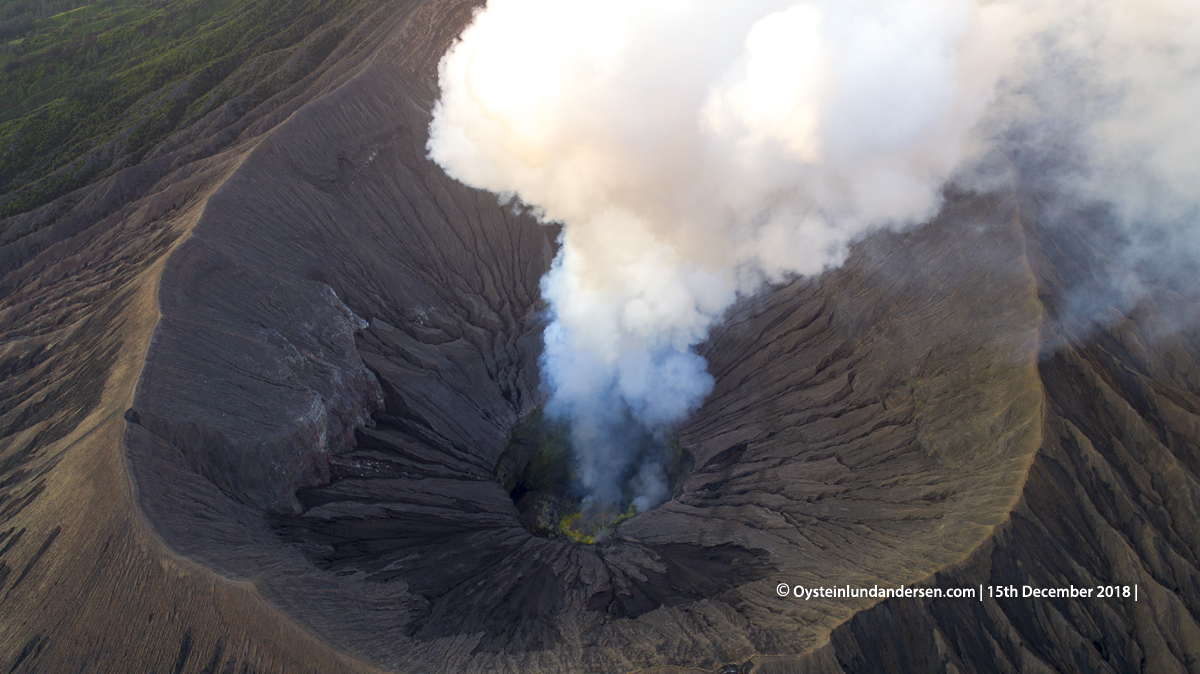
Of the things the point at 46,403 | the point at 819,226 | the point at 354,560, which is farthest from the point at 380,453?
the point at 819,226

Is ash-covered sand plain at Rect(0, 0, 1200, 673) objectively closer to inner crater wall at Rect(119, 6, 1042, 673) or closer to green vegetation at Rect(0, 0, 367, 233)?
inner crater wall at Rect(119, 6, 1042, 673)

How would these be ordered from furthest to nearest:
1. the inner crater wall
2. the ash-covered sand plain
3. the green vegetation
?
the green vegetation < the inner crater wall < the ash-covered sand plain

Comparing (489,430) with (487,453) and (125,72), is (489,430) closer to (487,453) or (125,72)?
(487,453)

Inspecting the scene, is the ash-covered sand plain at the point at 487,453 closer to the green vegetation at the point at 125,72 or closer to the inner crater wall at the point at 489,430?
the inner crater wall at the point at 489,430

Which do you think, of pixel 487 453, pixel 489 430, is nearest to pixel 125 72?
pixel 489 430

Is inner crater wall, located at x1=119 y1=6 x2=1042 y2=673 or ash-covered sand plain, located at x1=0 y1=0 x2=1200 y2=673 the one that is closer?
ash-covered sand plain, located at x1=0 y1=0 x2=1200 y2=673

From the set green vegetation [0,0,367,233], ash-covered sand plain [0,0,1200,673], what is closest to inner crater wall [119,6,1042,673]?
ash-covered sand plain [0,0,1200,673]

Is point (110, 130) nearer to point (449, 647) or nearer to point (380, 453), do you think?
point (380, 453)
